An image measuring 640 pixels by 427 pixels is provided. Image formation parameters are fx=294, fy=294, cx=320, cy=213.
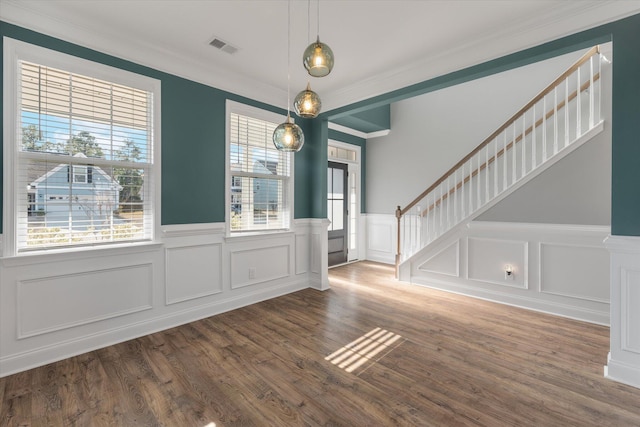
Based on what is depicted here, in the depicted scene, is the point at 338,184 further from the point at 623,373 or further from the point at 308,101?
the point at 623,373

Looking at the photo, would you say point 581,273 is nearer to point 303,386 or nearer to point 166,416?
point 303,386

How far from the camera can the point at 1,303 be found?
7.47 feet

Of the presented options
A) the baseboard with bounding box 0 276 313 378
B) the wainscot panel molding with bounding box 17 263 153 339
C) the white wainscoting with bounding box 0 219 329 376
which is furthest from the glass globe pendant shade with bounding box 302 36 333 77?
the baseboard with bounding box 0 276 313 378

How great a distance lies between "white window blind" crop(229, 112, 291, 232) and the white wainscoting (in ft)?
0.79

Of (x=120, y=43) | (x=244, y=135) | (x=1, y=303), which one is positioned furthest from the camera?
(x=244, y=135)

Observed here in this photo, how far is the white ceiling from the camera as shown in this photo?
2.35m

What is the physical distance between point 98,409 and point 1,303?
1238 mm

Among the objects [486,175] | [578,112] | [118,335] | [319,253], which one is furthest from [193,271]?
[578,112]

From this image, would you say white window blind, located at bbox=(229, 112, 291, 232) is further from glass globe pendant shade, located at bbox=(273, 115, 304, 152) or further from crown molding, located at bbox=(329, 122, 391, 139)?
crown molding, located at bbox=(329, 122, 391, 139)

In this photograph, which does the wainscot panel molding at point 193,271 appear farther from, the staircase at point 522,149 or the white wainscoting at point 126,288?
the staircase at point 522,149

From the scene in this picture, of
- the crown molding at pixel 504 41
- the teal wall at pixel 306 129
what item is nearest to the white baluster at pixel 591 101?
the teal wall at pixel 306 129

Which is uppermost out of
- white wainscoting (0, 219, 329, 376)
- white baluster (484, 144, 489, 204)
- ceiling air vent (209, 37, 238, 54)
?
ceiling air vent (209, 37, 238, 54)

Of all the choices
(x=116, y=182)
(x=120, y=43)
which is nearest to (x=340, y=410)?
(x=116, y=182)

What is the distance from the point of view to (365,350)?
266 centimetres
